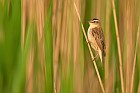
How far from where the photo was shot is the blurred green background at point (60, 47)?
46.6 inches

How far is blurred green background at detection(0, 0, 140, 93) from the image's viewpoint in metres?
1.18

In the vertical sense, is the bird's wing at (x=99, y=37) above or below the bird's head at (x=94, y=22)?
below

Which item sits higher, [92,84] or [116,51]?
[116,51]

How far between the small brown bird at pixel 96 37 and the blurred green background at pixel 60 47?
24mm

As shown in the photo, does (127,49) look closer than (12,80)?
No

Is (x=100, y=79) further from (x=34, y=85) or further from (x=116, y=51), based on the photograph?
(x=34, y=85)

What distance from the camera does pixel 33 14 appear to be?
4.03 ft

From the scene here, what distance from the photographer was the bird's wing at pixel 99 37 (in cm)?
122

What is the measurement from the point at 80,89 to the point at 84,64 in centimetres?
10

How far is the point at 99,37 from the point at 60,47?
154mm

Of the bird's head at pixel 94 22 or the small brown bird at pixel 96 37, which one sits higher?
the bird's head at pixel 94 22

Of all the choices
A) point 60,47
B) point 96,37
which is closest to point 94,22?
point 96,37

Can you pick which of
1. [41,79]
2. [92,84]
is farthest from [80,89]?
[41,79]

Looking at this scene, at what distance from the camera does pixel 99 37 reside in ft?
4.08
